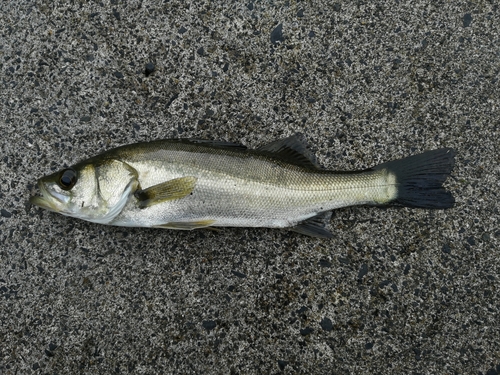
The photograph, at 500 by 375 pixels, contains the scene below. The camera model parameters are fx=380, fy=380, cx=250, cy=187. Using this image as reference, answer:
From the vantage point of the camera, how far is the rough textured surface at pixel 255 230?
2771mm

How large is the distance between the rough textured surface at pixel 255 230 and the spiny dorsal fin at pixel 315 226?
157 millimetres

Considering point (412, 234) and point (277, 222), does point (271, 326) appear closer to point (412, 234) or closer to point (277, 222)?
point (277, 222)

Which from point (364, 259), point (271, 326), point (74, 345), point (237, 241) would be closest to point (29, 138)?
point (74, 345)

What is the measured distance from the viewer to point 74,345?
2795mm

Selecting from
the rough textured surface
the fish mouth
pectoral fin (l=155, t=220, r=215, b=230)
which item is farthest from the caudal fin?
the fish mouth

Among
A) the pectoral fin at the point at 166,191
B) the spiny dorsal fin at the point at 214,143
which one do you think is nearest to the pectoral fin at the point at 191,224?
the pectoral fin at the point at 166,191

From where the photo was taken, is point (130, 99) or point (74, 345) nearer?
point (74, 345)

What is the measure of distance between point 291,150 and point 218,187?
60 centimetres

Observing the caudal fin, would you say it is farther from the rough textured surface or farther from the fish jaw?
the fish jaw

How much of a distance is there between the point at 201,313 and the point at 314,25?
7.87 feet

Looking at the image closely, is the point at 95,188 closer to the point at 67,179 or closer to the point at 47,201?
the point at 67,179

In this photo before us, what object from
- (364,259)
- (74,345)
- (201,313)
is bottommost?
(74,345)

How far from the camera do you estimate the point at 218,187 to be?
2.52 m

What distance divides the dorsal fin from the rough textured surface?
9.4 inches
